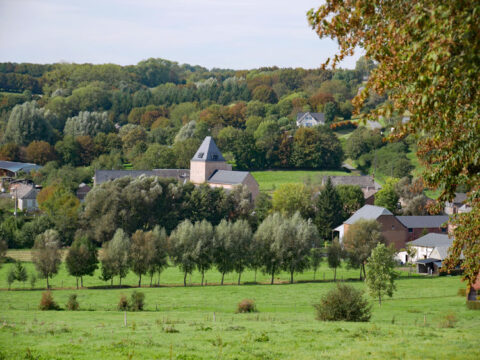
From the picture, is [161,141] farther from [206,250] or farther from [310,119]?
[206,250]

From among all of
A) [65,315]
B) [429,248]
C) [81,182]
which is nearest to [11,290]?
[65,315]

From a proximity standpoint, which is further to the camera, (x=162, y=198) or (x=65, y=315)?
(x=162, y=198)

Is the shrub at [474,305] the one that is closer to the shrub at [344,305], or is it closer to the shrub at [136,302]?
the shrub at [344,305]

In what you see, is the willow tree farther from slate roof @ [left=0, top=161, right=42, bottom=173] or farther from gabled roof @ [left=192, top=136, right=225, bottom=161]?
slate roof @ [left=0, top=161, right=42, bottom=173]

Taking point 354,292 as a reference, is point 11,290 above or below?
below

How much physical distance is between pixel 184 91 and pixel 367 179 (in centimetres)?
8498

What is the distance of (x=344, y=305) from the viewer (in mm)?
24406

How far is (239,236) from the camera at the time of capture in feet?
177

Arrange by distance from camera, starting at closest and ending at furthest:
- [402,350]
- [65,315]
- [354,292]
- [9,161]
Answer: [402,350], [354,292], [65,315], [9,161]

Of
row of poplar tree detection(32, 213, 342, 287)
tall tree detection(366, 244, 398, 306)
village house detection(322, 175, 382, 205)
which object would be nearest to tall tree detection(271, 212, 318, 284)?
row of poplar tree detection(32, 213, 342, 287)

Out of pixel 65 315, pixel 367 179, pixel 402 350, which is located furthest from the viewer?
pixel 367 179

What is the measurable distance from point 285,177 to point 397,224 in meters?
33.4

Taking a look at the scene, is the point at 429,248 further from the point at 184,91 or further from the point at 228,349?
the point at 184,91

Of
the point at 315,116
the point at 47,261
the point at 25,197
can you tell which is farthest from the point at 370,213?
the point at 315,116
